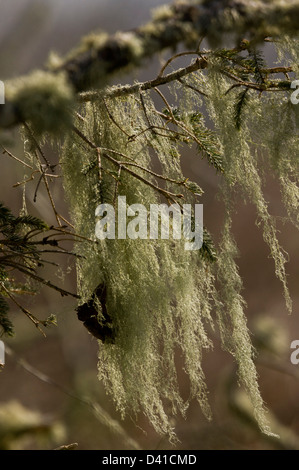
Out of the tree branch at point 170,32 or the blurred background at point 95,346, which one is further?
the blurred background at point 95,346

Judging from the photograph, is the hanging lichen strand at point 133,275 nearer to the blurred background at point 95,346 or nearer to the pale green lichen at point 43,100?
the pale green lichen at point 43,100

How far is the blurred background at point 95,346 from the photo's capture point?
967 mm

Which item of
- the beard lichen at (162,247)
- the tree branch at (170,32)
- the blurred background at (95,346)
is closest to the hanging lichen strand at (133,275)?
the beard lichen at (162,247)

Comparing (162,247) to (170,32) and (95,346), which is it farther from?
(95,346)

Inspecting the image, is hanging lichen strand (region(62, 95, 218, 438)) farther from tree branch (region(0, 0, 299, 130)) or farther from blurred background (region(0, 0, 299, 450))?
blurred background (region(0, 0, 299, 450))

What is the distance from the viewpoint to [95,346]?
1459mm

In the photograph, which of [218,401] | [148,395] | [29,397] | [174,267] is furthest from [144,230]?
[29,397]

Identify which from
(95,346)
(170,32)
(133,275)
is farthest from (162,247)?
(95,346)

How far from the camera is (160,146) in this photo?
0.50 meters

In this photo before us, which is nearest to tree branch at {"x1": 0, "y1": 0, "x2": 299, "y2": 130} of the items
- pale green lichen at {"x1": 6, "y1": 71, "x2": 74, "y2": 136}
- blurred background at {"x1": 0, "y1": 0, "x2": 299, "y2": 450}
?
pale green lichen at {"x1": 6, "y1": 71, "x2": 74, "y2": 136}

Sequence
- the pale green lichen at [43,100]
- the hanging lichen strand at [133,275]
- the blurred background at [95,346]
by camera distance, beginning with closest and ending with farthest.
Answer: the pale green lichen at [43,100] < the hanging lichen strand at [133,275] < the blurred background at [95,346]

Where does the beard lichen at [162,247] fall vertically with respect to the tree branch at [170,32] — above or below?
below

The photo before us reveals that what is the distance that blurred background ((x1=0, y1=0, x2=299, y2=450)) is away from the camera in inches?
38.1

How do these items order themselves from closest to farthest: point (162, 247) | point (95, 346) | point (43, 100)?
point (43, 100), point (162, 247), point (95, 346)
